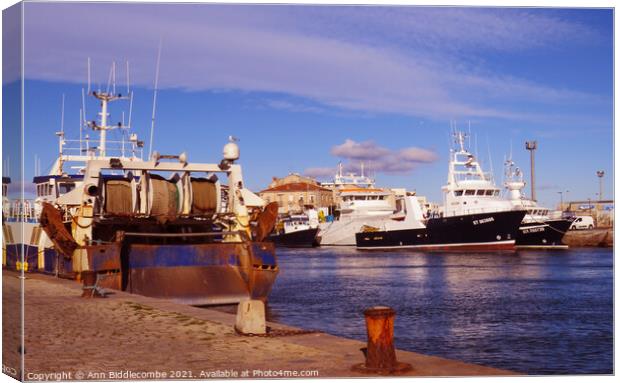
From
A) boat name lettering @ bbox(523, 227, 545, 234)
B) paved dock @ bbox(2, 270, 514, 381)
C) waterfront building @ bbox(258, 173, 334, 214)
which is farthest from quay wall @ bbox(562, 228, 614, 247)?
paved dock @ bbox(2, 270, 514, 381)

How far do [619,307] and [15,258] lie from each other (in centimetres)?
923

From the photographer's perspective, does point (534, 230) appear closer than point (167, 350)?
No

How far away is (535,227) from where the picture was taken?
239 ft

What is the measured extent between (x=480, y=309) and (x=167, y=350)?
53.3 feet

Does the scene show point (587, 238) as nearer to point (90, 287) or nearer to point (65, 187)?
point (65, 187)

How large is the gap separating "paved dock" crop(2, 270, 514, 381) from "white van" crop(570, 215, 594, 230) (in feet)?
244

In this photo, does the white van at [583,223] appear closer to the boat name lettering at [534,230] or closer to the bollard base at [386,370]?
the boat name lettering at [534,230]

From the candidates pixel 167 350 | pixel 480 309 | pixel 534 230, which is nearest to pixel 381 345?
pixel 167 350

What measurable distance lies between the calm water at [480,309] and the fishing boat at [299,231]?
45208mm

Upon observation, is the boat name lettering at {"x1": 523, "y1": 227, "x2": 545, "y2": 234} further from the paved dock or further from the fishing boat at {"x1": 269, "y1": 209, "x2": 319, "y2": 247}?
the paved dock

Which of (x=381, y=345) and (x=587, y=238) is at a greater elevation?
(x=381, y=345)

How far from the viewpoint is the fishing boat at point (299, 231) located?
93.9 metres

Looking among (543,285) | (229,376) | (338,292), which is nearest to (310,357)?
(229,376)

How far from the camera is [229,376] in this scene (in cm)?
1146
